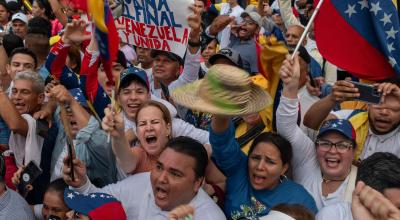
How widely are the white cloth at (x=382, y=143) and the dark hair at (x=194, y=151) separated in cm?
107

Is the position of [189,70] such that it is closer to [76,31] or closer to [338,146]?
[76,31]

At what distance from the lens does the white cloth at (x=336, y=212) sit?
10.5ft

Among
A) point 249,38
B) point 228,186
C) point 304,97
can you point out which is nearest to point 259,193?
point 228,186

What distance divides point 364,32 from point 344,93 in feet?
2.29

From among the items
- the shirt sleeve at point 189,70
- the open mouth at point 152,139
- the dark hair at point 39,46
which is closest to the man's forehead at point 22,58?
the dark hair at point 39,46

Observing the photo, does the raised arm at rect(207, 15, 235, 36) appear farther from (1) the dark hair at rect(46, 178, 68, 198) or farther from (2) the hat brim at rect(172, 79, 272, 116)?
(2) the hat brim at rect(172, 79, 272, 116)

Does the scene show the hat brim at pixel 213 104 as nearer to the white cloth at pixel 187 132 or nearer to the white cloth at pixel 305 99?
the white cloth at pixel 187 132

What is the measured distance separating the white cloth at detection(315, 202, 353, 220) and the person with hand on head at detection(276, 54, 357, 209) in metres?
0.28

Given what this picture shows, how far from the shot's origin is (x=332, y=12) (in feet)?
14.1

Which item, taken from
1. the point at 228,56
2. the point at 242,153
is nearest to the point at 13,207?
the point at 242,153

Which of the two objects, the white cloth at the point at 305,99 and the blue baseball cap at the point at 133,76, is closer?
the blue baseball cap at the point at 133,76

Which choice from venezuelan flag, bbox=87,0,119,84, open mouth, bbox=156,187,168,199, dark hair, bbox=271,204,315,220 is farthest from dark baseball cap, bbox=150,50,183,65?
dark hair, bbox=271,204,315,220

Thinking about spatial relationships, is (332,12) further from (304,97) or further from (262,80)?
(304,97)

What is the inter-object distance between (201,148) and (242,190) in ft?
1.11
